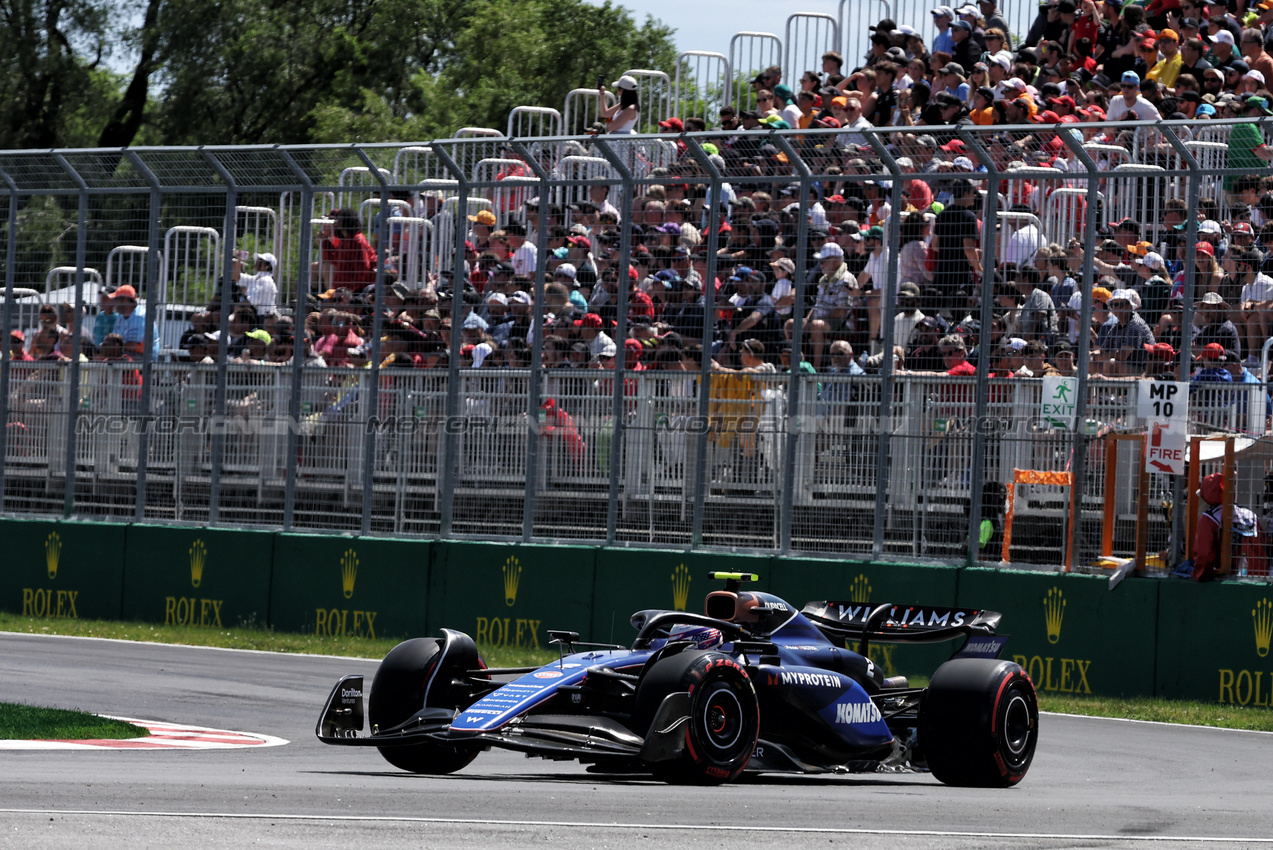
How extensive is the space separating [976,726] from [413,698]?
2.70 meters

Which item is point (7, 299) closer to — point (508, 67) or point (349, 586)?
point (349, 586)

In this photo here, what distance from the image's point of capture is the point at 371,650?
645 inches

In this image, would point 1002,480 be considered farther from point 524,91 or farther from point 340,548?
point 524,91

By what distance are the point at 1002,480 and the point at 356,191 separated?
22.3ft

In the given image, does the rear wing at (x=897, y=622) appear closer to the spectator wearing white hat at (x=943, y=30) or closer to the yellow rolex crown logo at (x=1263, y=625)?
the yellow rolex crown logo at (x=1263, y=625)

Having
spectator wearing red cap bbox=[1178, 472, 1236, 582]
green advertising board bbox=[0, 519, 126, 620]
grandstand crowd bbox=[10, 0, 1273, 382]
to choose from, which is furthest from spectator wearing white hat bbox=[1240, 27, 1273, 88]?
green advertising board bbox=[0, 519, 126, 620]

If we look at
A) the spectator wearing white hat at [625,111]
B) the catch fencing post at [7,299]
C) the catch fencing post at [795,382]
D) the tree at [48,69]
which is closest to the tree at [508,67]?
the tree at [48,69]

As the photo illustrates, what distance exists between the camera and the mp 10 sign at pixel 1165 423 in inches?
547

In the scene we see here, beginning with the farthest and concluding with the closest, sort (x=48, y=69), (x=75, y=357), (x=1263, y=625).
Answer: (x=48, y=69) → (x=75, y=357) → (x=1263, y=625)

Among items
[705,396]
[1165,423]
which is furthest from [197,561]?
[1165,423]

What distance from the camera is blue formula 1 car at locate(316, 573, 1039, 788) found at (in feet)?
28.1

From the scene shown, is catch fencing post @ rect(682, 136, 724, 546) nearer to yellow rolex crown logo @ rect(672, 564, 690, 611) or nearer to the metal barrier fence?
the metal barrier fence

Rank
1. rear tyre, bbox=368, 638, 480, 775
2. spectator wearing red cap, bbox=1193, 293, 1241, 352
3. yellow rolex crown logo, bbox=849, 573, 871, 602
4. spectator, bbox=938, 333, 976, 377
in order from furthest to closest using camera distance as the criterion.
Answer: yellow rolex crown logo, bbox=849, 573, 871, 602 < spectator, bbox=938, 333, 976, 377 < spectator wearing red cap, bbox=1193, 293, 1241, 352 < rear tyre, bbox=368, 638, 480, 775

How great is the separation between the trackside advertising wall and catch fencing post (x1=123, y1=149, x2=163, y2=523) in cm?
44
